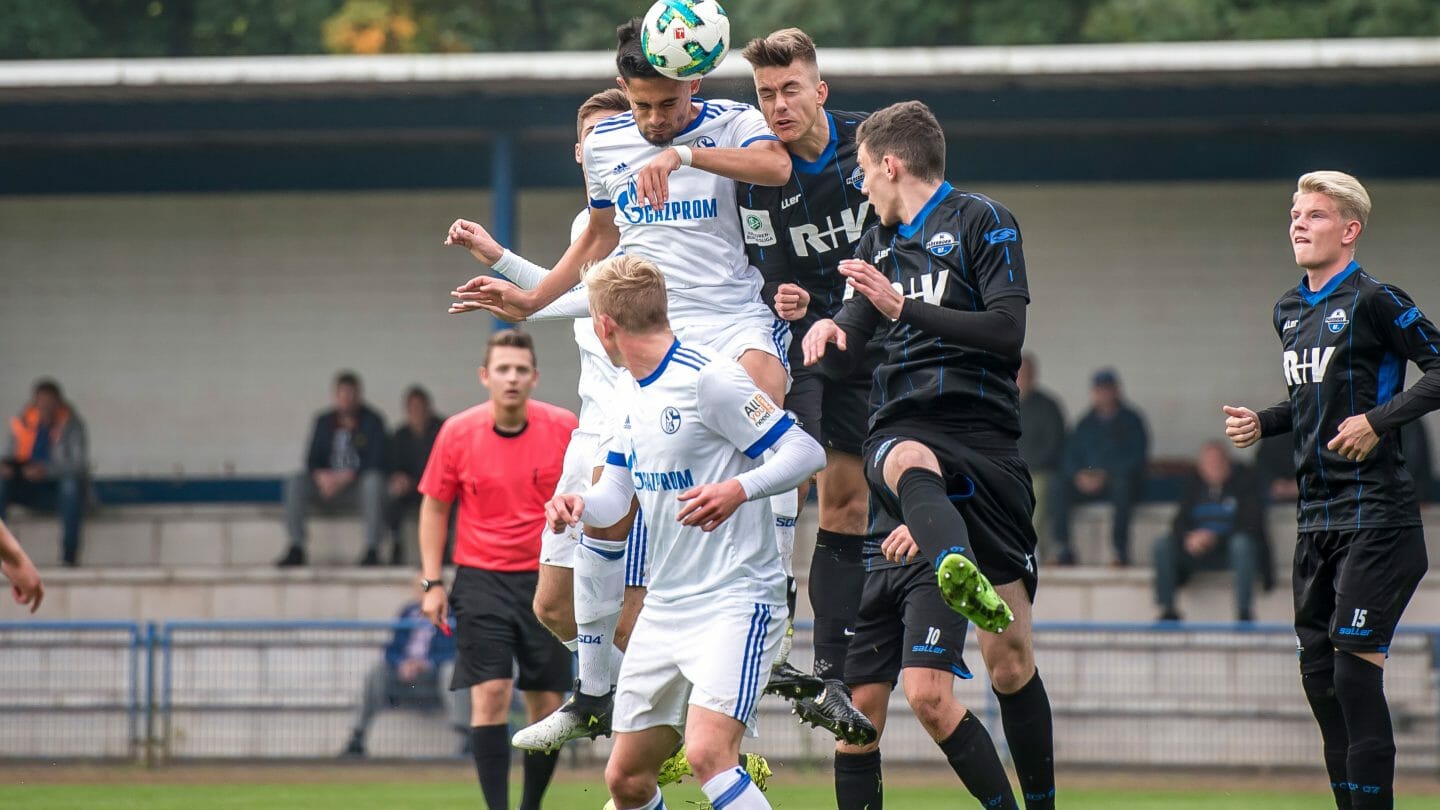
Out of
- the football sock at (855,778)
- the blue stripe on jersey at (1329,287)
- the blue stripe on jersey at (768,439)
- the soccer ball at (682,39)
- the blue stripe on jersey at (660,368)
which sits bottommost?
the football sock at (855,778)

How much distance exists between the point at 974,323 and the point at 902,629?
4.55 ft

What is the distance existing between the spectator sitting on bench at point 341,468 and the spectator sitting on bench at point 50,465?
6.81 ft

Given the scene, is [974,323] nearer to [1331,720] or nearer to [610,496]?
[610,496]

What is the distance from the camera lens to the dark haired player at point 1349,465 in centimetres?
691

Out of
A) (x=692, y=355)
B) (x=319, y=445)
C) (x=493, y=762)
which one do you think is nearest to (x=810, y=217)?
(x=692, y=355)

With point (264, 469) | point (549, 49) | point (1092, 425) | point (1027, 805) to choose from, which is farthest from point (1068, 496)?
point (549, 49)

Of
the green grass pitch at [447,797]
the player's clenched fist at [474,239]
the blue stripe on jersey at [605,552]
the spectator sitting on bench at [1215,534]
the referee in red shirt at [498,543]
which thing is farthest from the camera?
the spectator sitting on bench at [1215,534]

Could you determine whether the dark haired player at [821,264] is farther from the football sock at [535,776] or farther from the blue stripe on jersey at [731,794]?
the football sock at [535,776]

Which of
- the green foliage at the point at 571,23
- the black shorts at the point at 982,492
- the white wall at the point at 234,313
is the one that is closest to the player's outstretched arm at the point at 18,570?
the black shorts at the point at 982,492

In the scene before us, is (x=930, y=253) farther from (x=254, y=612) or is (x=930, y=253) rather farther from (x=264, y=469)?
(x=264, y=469)

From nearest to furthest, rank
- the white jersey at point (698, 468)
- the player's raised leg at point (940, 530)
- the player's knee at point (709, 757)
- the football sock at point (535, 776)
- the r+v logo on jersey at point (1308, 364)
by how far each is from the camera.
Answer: the player's raised leg at point (940, 530), the player's knee at point (709, 757), the white jersey at point (698, 468), the r+v logo on jersey at point (1308, 364), the football sock at point (535, 776)

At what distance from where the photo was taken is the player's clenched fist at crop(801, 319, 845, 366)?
6.48 m

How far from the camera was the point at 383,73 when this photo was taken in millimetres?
16078

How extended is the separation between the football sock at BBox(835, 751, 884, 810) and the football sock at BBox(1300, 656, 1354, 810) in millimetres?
1745
